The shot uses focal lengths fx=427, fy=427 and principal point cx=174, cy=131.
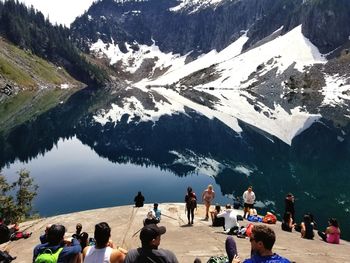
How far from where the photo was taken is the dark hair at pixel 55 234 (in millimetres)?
11110

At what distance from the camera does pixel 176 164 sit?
219 feet

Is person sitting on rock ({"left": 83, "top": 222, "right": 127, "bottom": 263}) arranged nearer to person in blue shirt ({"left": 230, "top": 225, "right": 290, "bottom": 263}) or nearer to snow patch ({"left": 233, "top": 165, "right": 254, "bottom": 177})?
person in blue shirt ({"left": 230, "top": 225, "right": 290, "bottom": 263})

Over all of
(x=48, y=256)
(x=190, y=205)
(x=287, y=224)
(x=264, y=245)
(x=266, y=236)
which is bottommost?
(x=48, y=256)

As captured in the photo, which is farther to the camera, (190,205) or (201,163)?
(201,163)

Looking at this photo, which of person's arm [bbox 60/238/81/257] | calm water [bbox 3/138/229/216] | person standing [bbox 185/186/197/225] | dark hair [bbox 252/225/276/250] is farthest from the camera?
calm water [bbox 3/138/229/216]

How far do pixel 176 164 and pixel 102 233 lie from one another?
5617cm

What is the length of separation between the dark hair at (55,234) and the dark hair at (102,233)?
1114mm

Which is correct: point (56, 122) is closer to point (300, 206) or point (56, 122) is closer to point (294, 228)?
point (300, 206)

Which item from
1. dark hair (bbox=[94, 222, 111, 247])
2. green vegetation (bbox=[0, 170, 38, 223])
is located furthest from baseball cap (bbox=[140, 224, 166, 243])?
green vegetation (bbox=[0, 170, 38, 223])

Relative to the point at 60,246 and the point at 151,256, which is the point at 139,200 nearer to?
the point at 60,246

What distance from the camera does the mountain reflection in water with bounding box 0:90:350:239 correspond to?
46719mm

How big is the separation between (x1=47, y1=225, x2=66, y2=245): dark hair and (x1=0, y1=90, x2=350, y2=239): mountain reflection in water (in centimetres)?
2970

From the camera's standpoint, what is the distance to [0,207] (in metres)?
34.0

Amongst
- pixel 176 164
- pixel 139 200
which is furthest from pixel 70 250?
pixel 176 164
